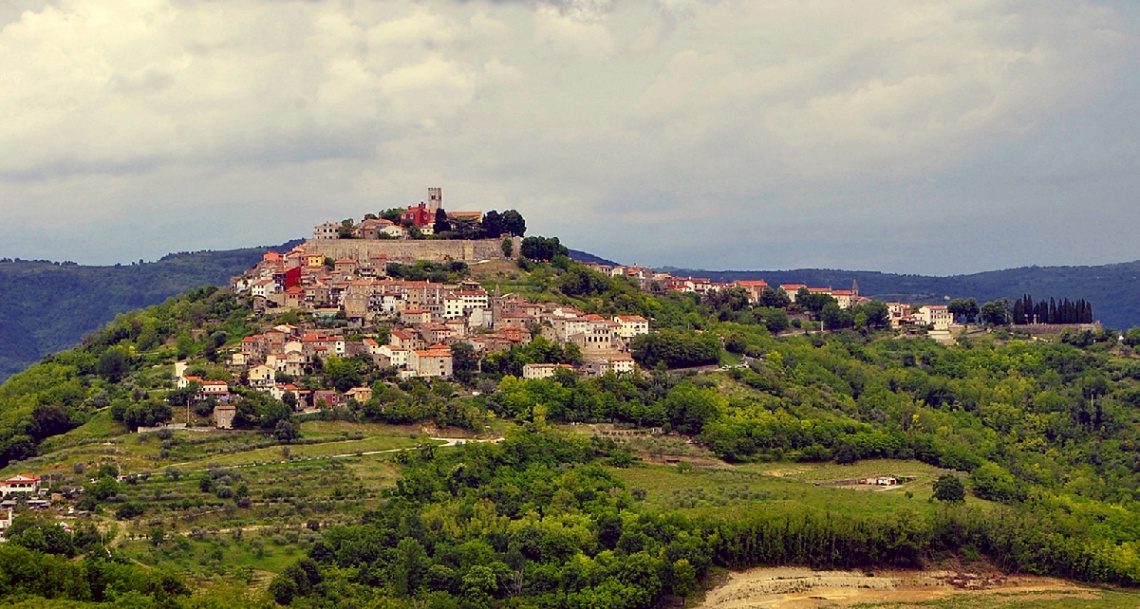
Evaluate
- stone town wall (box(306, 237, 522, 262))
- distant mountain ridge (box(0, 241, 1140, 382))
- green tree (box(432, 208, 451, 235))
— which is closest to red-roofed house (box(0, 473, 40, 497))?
stone town wall (box(306, 237, 522, 262))

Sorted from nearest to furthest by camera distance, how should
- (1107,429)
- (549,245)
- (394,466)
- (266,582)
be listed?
(266,582)
(394,466)
(1107,429)
(549,245)

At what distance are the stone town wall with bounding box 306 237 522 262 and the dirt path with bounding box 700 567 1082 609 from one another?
40618 millimetres

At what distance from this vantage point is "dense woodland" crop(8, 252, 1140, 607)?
51156 mm

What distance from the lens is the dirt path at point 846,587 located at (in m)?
53.2

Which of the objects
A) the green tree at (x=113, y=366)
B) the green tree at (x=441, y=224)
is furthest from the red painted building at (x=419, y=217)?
the green tree at (x=113, y=366)

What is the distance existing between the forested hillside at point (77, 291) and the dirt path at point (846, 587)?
408 ft

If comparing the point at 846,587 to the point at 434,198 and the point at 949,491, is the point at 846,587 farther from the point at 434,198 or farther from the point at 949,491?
the point at 434,198

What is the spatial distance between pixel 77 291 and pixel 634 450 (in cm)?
13178

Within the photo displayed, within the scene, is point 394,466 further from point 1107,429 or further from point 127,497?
point 1107,429

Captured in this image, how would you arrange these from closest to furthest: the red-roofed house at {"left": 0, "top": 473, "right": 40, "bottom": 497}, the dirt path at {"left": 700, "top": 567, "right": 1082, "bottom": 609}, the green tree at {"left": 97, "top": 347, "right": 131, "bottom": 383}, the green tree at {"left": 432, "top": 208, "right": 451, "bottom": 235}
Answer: the dirt path at {"left": 700, "top": 567, "right": 1082, "bottom": 609}
the red-roofed house at {"left": 0, "top": 473, "right": 40, "bottom": 497}
the green tree at {"left": 97, "top": 347, "right": 131, "bottom": 383}
the green tree at {"left": 432, "top": 208, "right": 451, "bottom": 235}

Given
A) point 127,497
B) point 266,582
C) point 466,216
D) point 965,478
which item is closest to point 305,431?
point 127,497

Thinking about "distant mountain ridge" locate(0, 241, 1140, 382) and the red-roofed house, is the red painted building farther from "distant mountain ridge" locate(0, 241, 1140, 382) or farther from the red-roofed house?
"distant mountain ridge" locate(0, 241, 1140, 382)

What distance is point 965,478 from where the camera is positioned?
66.7 meters

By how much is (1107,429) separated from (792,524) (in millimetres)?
27930
